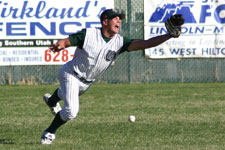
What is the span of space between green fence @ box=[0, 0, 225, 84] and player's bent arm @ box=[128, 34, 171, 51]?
8877mm

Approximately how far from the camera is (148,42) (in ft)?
22.9

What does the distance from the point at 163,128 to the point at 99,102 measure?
3629mm

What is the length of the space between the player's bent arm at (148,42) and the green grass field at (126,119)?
1.23 meters

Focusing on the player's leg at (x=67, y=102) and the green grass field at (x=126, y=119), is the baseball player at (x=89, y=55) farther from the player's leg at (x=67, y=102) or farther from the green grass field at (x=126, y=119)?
the green grass field at (x=126, y=119)

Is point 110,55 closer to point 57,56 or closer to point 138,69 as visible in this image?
point 57,56

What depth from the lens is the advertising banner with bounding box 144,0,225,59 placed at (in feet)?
53.1

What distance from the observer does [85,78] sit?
7184 mm

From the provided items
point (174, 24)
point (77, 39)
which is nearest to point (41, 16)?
point (77, 39)

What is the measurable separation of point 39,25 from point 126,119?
7.18 meters

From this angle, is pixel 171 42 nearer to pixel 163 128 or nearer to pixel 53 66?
pixel 53 66

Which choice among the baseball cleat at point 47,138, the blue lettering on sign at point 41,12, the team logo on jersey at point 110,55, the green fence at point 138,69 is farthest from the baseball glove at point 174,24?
the blue lettering on sign at point 41,12

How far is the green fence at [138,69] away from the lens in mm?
16047

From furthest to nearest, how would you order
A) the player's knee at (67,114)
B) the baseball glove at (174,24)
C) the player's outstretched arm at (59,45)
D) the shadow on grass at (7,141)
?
the shadow on grass at (7,141) < the player's knee at (67,114) < the baseball glove at (174,24) < the player's outstretched arm at (59,45)

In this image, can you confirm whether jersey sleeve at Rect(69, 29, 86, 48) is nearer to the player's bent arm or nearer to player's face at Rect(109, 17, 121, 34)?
player's face at Rect(109, 17, 121, 34)
